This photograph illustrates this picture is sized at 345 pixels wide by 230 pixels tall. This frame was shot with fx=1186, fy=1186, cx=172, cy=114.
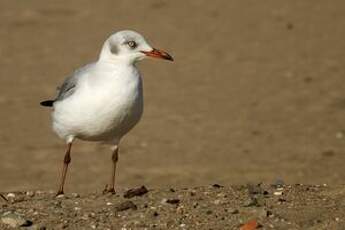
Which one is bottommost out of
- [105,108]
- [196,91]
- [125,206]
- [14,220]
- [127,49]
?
[14,220]

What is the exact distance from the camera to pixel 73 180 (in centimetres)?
1289

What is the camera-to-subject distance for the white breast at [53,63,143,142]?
8742 mm

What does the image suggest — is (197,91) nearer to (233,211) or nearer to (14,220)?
(233,211)

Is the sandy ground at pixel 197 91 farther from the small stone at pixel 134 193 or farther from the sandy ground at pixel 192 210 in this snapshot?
the sandy ground at pixel 192 210

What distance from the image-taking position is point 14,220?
8039 mm

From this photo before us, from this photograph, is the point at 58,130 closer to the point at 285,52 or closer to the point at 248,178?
the point at 248,178

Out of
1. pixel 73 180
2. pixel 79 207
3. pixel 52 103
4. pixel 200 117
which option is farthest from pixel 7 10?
pixel 79 207

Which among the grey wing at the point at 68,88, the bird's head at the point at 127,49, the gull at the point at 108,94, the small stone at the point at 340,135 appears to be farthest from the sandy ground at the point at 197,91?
the bird's head at the point at 127,49

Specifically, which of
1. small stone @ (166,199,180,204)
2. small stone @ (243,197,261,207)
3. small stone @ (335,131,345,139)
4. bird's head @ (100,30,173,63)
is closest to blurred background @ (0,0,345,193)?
small stone @ (335,131,345,139)

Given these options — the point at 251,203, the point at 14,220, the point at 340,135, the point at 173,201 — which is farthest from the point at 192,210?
the point at 340,135

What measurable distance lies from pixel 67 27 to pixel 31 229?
12559mm

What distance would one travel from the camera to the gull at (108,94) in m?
8.75

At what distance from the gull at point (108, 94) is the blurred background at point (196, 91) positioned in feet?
11.3

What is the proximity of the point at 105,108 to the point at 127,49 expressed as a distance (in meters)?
0.54
